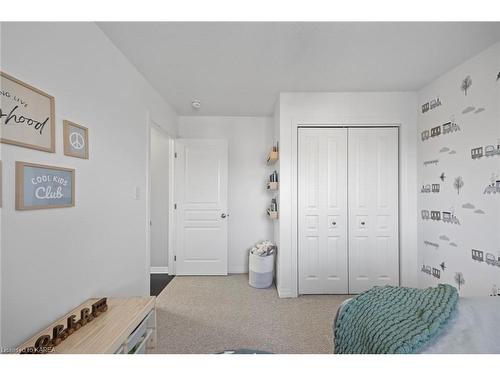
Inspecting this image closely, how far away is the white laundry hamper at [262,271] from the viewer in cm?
303

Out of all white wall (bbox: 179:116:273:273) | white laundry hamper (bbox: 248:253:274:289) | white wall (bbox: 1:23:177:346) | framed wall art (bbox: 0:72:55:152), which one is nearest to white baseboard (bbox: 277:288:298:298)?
white laundry hamper (bbox: 248:253:274:289)

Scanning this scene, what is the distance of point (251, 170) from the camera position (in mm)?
3652

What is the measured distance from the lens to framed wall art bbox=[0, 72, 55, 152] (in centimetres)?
100

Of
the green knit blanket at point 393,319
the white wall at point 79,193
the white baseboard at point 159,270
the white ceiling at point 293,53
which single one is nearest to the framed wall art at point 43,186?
the white wall at point 79,193

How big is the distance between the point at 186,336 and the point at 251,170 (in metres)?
2.31

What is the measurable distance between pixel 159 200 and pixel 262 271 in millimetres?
1949

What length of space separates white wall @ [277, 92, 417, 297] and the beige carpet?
0.35 meters

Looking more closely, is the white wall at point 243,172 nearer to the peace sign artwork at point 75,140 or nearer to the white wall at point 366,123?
the white wall at point 366,123

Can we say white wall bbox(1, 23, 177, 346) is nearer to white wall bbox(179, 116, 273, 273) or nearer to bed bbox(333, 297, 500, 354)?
white wall bbox(179, 116, 273, 273)

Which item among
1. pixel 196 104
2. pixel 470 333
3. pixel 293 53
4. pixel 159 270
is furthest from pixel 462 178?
pixel 159 270

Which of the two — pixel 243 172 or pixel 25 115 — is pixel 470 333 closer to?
pixel 25 115

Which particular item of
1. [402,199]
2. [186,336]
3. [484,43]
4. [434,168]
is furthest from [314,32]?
[186,336]

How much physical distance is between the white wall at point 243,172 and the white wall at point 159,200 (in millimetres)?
450
